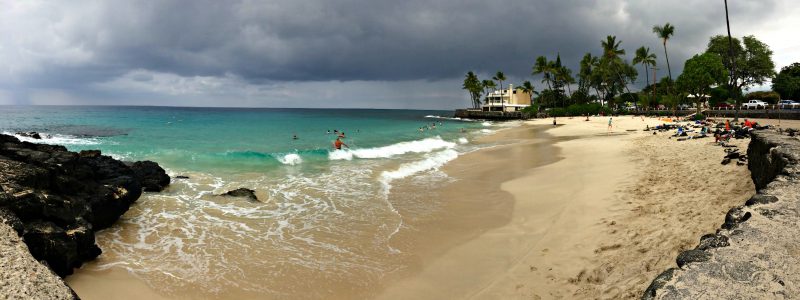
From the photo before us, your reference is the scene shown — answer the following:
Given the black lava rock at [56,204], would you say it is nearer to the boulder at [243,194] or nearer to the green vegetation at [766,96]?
the boulder at [243,194]

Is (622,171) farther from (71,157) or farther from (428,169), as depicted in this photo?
(71,157)

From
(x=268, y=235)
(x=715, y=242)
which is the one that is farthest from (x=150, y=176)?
(x=715, y=242)

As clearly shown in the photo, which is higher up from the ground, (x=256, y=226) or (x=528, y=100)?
(x=528, y=100)

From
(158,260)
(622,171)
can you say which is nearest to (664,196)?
(622,171)

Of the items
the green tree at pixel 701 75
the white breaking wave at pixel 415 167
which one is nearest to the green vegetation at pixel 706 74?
the green tree at pixel 701 75

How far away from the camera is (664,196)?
9.14 meters

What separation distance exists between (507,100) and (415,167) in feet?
344

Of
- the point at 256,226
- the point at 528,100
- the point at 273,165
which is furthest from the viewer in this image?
the point at 528,100

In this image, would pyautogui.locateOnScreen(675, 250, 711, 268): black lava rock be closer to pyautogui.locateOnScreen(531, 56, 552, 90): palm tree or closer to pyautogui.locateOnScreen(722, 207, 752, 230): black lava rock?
pyautogui.locateOnScreen(722, 207, 752, 230): black lava rock

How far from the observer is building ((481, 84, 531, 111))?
109 m

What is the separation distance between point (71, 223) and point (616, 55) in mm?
76420

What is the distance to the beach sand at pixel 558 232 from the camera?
5910 millimetres

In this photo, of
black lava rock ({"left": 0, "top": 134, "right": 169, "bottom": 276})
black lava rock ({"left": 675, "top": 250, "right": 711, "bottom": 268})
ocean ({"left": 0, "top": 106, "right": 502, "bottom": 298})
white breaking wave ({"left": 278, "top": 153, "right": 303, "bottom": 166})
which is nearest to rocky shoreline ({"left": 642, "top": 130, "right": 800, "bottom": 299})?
black lava rock ({"left": 675, "top": 250, "right": 711, "bottom": 268})

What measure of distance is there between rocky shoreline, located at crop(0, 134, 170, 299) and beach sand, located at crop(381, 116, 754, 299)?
4.82 metres
